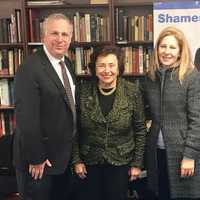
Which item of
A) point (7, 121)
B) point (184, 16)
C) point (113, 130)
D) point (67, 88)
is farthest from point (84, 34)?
point (113, 130)

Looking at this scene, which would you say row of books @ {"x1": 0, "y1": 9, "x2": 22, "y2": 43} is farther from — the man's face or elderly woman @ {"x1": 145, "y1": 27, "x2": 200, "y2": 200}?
elderly woman @ {"x1": 145, "y1": 27, "x2": 200, "y2": 200}

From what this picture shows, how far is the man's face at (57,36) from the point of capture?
6.92 ft

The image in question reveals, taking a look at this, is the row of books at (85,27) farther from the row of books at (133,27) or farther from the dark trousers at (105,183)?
the dark trousers at (105,183)

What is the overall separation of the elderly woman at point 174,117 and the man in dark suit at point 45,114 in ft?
1.65

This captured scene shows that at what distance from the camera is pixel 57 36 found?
6.91 feet

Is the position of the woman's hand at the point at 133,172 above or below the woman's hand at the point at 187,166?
below

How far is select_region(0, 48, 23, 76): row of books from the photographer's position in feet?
12.6

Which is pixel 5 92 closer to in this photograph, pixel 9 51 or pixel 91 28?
Result: pixel 9 51

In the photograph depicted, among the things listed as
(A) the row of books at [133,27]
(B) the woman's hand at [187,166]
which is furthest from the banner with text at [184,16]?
(B) the woman's hand at [187,166]

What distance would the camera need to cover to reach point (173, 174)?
2.28m

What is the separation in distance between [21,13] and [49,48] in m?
1.72

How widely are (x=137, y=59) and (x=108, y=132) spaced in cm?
175

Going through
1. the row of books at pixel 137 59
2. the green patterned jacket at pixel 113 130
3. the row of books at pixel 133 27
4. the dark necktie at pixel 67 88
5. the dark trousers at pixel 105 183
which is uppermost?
the row of books at pixel 133 27

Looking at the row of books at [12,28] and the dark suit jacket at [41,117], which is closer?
the dark suit jacket at [41,117]
